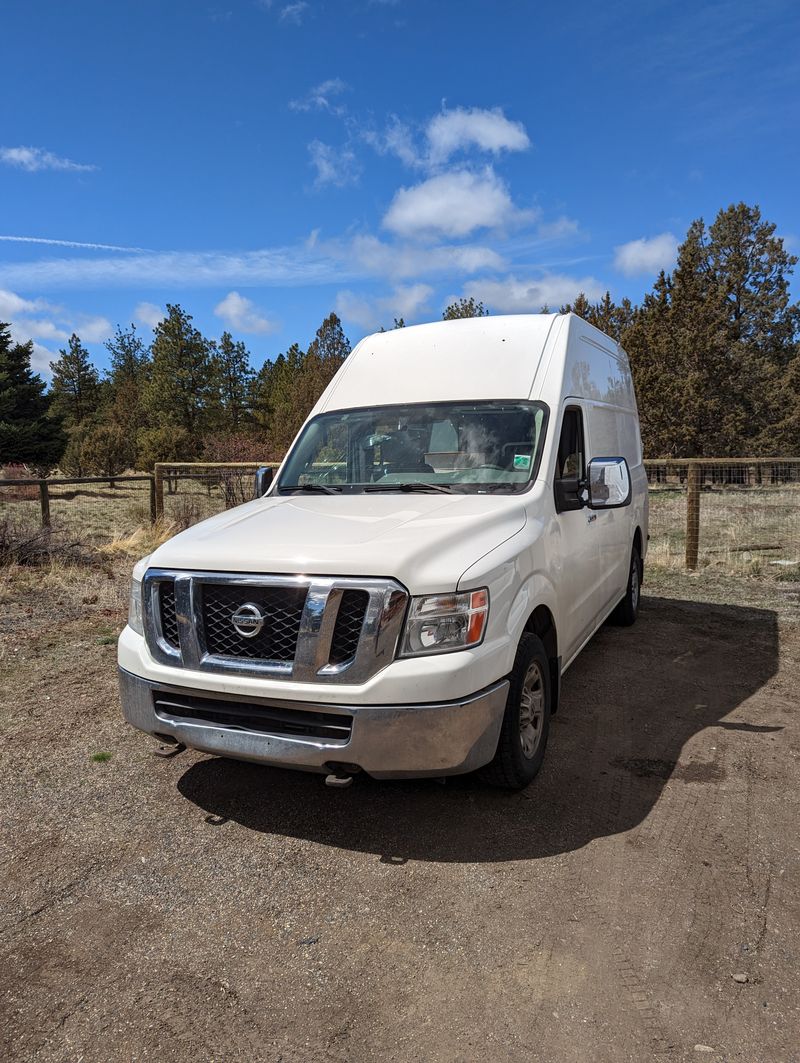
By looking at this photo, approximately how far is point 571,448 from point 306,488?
1.68 metres

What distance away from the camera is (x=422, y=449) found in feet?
14.4

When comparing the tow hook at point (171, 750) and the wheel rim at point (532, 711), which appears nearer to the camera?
the tow hook at point (171, 750)

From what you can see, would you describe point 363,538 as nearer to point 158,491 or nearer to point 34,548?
point 34,548

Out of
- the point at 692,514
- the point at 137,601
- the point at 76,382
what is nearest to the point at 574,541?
the point at 137,601

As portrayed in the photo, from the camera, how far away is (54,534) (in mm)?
10539

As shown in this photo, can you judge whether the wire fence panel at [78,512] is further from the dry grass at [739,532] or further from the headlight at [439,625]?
the dry grass at [739,532]

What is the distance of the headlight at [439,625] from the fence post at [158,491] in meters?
10.2

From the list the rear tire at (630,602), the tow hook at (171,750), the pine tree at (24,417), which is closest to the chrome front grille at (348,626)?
the tow hook at (171,750)

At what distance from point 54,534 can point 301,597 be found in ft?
29.1

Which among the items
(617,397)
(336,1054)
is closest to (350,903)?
(336,1054)

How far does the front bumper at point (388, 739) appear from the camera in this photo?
9.30ft

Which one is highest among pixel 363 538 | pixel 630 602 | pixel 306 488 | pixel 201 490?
pixel 306 488

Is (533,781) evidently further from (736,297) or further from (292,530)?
(736,297)

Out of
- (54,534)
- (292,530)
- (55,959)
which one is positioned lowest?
(55,959)
